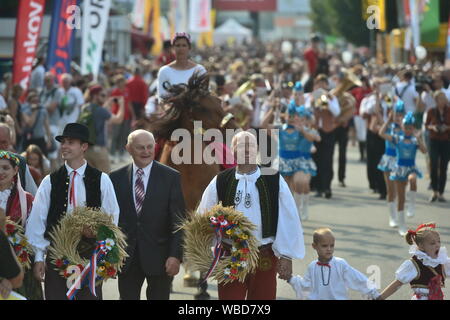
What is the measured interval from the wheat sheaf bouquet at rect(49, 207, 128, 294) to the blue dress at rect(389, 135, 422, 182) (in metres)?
7.36

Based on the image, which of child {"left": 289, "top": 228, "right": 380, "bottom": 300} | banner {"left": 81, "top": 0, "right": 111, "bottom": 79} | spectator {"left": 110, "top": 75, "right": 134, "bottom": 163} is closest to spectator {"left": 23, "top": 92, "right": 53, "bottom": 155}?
banner {"left": 81, "top": 0, "right": 111, "bottom": 79}

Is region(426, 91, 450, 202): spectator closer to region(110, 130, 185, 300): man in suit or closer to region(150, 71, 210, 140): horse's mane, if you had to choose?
region(150, 71, 210, 140): horse's mane

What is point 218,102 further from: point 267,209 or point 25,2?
point 25,2

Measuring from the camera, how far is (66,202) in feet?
25.5

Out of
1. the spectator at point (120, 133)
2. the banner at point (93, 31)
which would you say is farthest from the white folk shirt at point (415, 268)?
the spectator at point (120, 133)

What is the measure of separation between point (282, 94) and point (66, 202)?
9.67 meters

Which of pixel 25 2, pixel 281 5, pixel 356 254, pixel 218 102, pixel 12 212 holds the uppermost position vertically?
pixel 281 5

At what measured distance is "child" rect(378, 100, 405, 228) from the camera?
14.6m

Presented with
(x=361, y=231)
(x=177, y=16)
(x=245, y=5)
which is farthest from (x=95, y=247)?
(x=245, y=5)

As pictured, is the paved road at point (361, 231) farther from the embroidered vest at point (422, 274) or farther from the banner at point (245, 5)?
the banner at point (245, 5)

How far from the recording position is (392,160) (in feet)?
48.4

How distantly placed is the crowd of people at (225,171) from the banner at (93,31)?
0.58 meters
